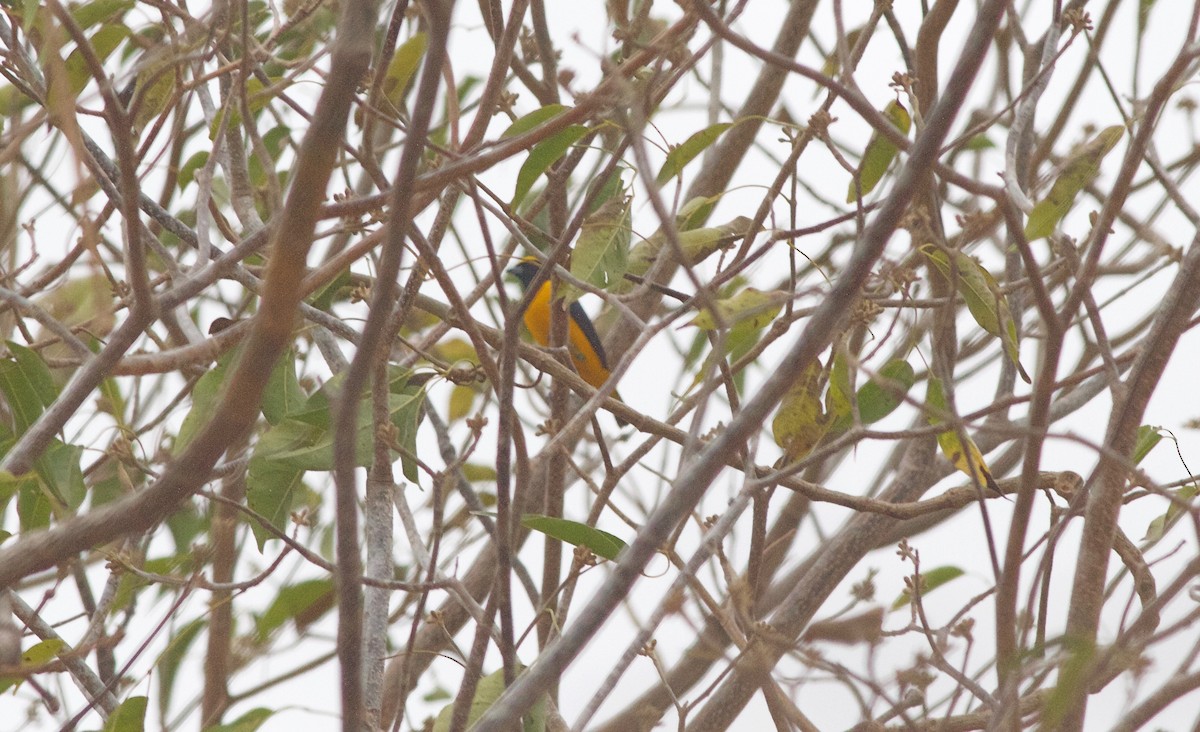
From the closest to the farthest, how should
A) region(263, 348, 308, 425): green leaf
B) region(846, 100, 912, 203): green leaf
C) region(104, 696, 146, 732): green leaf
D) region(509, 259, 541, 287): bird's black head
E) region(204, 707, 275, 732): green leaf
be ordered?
region(204, 707, 275, 732): green leaf, region(104, 696, 146, 732): green leaf, region(846, 100, 912, 203): green leaf, region(263, 348, 308, 425): green leaf, region(509, 259, 541, 287): bird's black head

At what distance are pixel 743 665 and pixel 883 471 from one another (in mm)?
1864

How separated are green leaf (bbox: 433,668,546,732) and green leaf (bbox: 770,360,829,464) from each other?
497mm

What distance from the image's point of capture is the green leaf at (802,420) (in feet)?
5.85

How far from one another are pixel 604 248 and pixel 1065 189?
1.98 ft

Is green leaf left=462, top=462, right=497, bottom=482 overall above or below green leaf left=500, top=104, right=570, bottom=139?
above

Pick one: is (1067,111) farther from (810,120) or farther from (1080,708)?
(1080,708)

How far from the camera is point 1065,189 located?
63.2 inches

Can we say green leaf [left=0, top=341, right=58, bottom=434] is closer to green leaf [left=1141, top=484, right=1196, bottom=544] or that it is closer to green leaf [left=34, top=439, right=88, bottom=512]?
green leaf [left=34, top=439, right=88, bottom=512]

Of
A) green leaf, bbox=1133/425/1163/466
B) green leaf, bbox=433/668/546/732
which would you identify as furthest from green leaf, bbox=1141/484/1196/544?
green leaf, bbox=433/668/546/732

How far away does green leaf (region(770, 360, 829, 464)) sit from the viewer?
5.85 feet

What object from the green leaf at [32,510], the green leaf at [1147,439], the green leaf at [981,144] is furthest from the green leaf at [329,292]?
the green leaf at [981,144]

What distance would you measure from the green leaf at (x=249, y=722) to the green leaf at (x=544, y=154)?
2.55 feet

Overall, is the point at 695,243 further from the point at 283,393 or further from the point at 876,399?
the point at 283,393

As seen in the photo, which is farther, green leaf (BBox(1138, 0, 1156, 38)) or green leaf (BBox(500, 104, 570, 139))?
green leaf (BBox(1138, 0, 1156, 38))
